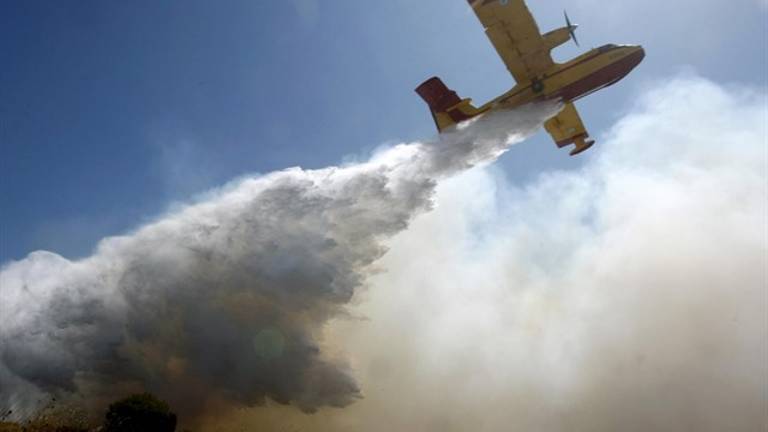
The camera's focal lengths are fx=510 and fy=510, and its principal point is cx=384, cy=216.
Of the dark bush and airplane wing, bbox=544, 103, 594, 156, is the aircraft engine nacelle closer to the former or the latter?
airplane wing, bbox=544, 103, 594, 156

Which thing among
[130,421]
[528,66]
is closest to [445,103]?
[528,66]

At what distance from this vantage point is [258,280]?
2514 cm

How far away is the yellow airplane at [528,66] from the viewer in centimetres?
2259

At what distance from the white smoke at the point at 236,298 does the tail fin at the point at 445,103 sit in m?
1.01

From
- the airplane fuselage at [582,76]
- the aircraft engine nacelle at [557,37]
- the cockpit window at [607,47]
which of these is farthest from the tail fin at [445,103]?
the cockpit window at [607,47]

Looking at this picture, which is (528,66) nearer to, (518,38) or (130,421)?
(518,38)

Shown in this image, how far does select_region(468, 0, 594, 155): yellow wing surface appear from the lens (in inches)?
875

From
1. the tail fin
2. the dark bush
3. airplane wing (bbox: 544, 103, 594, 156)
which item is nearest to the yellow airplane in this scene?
the tail fin

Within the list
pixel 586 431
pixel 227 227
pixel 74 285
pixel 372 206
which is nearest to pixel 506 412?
pixel 586 431

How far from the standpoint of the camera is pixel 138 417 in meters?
17.3

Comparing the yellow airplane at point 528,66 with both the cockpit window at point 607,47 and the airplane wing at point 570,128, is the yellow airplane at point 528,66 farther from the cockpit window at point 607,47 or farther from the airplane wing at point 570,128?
the airplane wing at point 570,128

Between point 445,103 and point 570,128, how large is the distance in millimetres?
7890

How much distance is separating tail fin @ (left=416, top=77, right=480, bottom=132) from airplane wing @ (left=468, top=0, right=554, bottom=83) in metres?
3.07

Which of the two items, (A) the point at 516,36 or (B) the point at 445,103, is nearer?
(A) the point at 516,36
